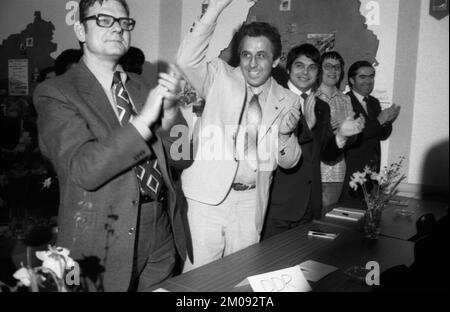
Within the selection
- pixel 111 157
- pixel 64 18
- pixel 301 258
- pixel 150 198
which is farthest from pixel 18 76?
pixel 301 258

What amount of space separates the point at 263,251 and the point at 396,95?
1.58m

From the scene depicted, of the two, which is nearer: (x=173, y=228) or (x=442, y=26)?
(x=173, y=228)

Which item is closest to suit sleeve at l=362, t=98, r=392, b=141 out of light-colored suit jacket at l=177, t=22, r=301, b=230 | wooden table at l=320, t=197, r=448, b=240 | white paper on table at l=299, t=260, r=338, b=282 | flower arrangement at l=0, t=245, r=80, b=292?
wooden table at l=320, t=197, r=448, b=240

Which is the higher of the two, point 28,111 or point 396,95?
point 396,95

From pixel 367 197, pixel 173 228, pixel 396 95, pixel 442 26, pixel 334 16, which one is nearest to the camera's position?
pixel 173 228

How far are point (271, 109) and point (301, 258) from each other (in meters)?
0.81

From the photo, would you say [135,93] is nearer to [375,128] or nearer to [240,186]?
[240,186]

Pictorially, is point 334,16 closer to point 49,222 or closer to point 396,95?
point 396,95

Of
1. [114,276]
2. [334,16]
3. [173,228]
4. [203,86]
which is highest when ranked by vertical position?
[334,16]

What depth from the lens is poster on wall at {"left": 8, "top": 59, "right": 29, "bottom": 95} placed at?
2867mm

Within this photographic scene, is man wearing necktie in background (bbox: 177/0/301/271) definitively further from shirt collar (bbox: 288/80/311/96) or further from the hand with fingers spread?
shirt collar (bbox: 288/80/311/96)

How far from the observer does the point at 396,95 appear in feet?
7.81

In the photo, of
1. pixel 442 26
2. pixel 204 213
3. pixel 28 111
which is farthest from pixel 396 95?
pixel 28 111

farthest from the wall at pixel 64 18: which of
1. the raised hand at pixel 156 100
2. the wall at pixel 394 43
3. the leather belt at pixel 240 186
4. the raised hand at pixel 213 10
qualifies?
the raised hand at pixel 156 100
